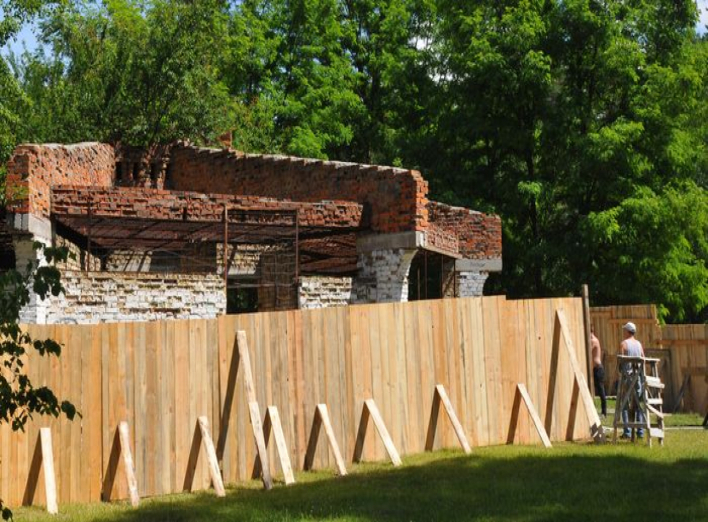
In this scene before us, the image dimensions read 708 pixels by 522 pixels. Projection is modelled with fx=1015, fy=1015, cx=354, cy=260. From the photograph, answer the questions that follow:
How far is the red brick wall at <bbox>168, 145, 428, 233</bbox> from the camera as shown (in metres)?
19.4

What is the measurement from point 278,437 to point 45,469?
2.37 m

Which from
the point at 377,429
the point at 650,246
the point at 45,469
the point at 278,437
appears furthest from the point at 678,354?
the point at 45,469

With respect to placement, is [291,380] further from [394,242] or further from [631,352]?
[394,242]

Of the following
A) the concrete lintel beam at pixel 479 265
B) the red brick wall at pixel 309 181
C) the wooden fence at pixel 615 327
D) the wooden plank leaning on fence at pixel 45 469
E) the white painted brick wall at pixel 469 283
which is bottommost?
the wooden plank leaning on fence at pixel 45 469

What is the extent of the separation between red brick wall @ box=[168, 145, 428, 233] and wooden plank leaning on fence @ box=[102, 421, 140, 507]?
1026 cm

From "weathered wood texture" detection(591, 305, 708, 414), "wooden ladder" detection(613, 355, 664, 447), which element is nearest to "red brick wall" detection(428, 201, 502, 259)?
"weathered wood texture" detection(591, 305, 708, 414)

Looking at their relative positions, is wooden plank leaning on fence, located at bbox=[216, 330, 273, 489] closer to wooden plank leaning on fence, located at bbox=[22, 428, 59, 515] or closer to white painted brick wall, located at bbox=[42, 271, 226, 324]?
wooden plank leaning on fence, located at bbox=[22, 428, 59, 515]

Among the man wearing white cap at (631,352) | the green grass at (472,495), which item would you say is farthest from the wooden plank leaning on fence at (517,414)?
the man wearing white cap at (631,352)

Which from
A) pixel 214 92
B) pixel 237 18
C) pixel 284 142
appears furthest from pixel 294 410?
pixel 237 18

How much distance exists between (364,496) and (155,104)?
26.9 m

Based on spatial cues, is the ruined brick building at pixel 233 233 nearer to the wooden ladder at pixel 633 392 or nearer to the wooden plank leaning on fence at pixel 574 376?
the wooden plank leaning on fence at pixel 574 376

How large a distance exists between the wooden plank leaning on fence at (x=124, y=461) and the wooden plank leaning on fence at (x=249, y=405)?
43.1 inches

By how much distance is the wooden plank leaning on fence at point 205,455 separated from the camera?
9.92m

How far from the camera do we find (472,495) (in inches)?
365
